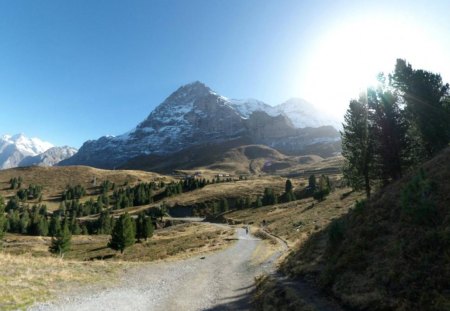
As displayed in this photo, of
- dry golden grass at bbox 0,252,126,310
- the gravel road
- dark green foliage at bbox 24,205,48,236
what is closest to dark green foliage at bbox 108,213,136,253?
the gravel road

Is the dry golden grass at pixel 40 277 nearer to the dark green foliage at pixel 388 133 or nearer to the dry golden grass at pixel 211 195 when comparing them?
the dark green foliage at pixel 388 133

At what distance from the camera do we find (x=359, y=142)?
45156 mm

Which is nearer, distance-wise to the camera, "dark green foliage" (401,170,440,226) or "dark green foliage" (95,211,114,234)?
"dark green foliage" (401,170,440,226)

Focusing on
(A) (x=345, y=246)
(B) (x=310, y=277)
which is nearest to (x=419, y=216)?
(A) (x=345, y=246)

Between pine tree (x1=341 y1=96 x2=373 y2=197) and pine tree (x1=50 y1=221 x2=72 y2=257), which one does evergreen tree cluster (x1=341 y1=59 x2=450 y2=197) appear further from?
pine tree (x1=50 y1=221 x2=72 y2=257)

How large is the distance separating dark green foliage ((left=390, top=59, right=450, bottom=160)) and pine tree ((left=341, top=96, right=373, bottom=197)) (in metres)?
→ 6.09

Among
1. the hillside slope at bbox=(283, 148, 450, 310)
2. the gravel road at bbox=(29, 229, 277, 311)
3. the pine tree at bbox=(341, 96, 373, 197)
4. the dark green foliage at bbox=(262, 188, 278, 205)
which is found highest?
the pine tree at bbox=(341, 96, 373, 197)

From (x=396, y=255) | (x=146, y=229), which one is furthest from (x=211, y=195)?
(x=396, y=255)

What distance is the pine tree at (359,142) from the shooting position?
146 ft

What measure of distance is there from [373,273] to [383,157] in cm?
2782

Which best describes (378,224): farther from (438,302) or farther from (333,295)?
(438,302)

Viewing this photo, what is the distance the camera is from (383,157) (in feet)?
133

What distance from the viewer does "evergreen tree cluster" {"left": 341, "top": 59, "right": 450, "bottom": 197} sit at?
4025cm

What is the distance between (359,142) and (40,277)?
39.3 m
